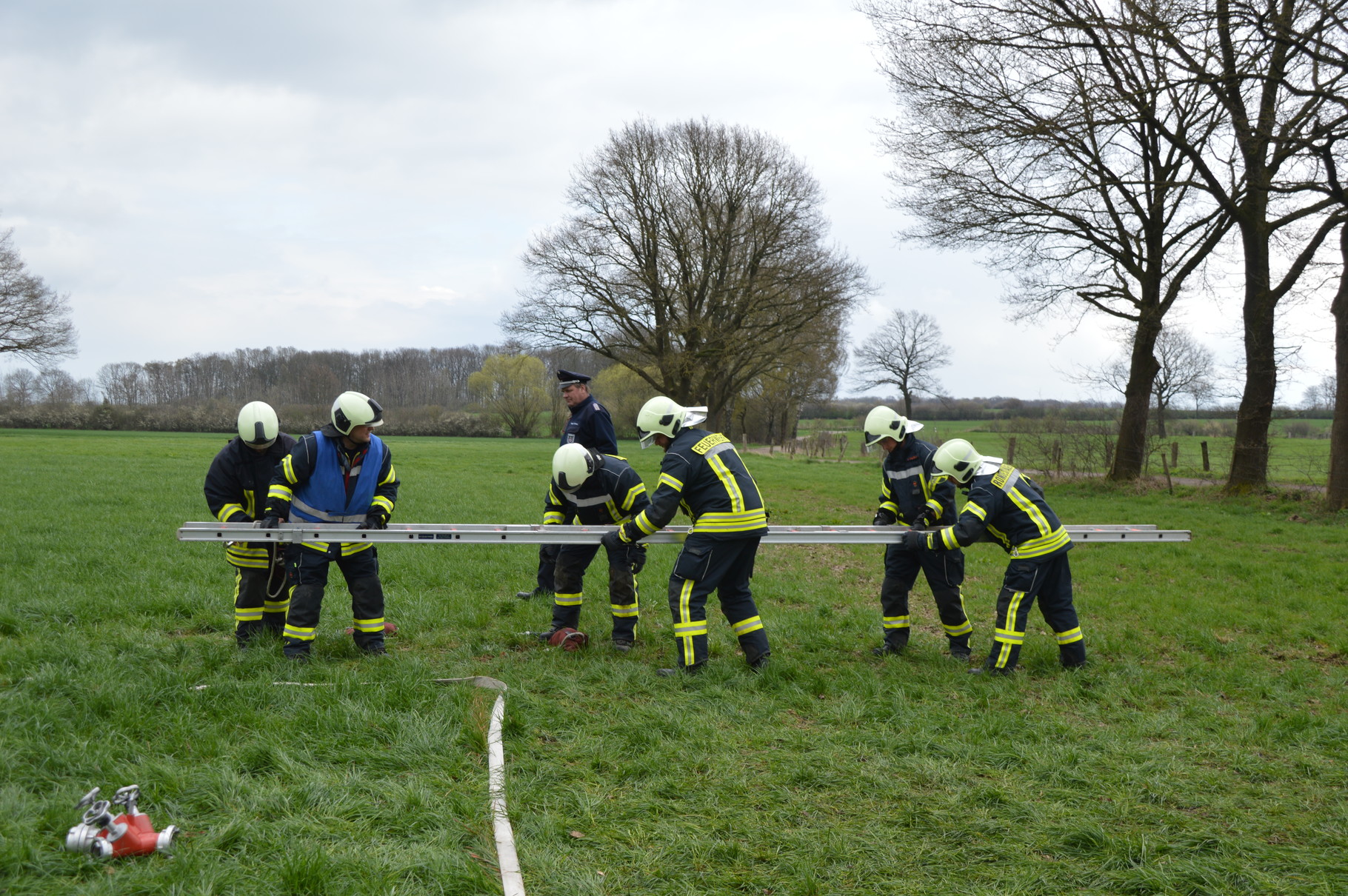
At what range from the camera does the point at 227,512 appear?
6.70 meters

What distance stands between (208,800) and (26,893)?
86 centimetres

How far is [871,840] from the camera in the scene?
3861 millimetres

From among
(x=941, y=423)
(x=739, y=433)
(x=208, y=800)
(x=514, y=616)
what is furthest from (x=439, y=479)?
(x=941, y=423)

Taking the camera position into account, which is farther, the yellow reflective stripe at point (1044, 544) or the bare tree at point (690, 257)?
the bare tree at point (690, 257)

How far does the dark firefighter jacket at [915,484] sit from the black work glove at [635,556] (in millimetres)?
2239

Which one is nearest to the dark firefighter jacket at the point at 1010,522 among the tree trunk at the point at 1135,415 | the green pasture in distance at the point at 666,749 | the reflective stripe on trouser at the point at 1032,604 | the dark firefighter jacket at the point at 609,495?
the reflective stripe on trouser at the point at 1032,604

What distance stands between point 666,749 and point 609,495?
2914mm

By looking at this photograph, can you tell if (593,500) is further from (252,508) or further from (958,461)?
(958,461)

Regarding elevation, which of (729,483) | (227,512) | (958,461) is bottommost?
(227,512)

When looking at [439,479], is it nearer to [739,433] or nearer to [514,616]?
[514,616]

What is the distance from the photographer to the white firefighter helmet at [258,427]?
6.54 meters

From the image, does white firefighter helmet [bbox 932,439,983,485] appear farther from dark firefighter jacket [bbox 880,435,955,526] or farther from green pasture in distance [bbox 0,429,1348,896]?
green pasture in distance [bbox 0,429,1348,896]

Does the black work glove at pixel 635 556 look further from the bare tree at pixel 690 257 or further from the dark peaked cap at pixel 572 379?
the bare tree at pixel 690 257

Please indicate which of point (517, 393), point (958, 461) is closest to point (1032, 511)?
point (958, 461)
